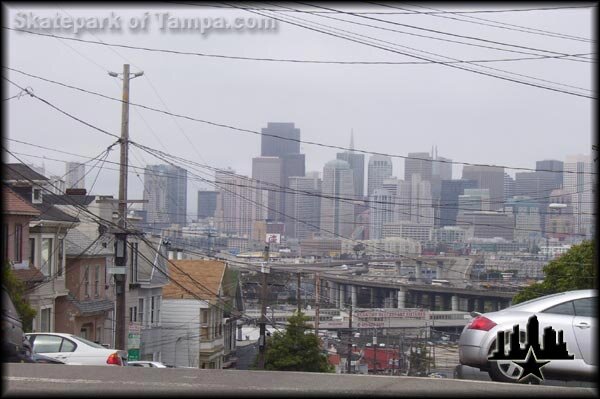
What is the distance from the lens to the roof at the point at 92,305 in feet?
127

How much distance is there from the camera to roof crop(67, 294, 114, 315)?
3866 cm

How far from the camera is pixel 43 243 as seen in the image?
36.5 metres

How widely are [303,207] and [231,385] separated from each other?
48321 mm

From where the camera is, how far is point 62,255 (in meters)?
38.0

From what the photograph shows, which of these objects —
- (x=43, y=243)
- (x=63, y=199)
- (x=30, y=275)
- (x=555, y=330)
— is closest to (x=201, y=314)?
(x=63, y=199)

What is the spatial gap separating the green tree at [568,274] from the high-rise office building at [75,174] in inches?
723

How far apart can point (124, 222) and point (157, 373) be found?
62.2 ft

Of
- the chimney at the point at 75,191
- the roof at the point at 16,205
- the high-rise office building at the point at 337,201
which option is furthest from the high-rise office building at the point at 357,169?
the roof at the point at 16,205

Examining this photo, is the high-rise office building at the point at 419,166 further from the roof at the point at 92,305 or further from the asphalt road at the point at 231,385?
the asphalt road at the point at 231,385

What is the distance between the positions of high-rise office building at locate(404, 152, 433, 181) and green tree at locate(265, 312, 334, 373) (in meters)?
15.1

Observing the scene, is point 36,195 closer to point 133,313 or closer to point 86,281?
point 86,281

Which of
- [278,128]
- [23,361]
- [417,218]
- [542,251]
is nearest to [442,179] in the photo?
[417,218]

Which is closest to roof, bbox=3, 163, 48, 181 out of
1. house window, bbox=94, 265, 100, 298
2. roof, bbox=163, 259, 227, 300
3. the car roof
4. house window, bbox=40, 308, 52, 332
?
house window, bbox=40, 308, 52, 332

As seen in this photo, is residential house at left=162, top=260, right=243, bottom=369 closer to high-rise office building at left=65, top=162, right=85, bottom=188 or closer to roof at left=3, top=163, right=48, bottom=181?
high-rise office building at left=65, top=162, right=85, bottom=188
